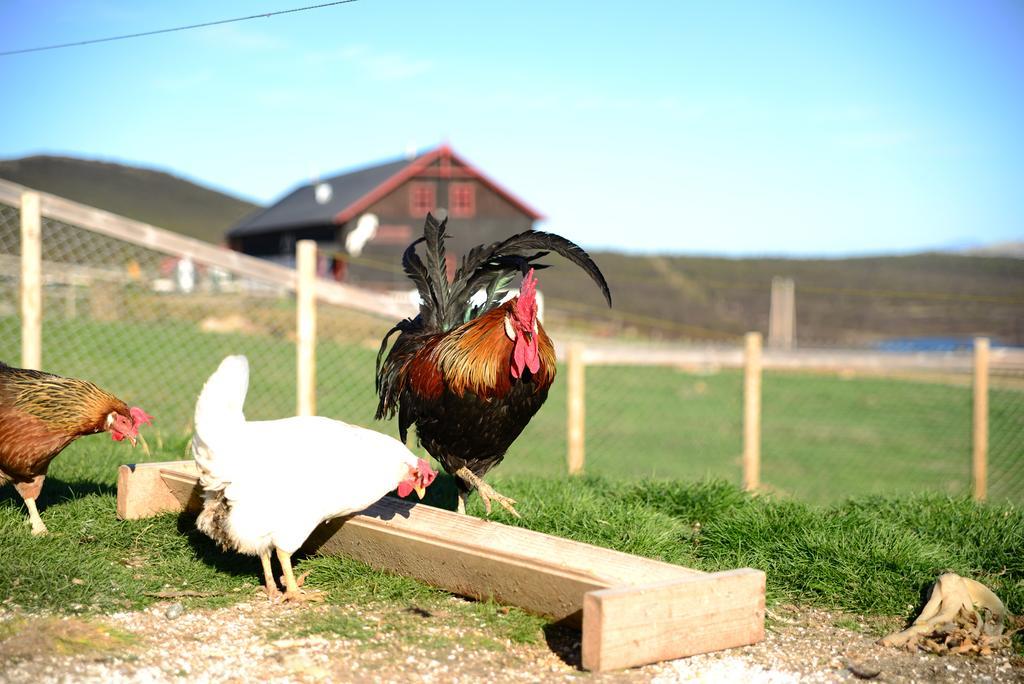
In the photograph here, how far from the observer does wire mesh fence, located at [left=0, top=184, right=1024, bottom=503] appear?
10.5m

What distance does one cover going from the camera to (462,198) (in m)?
36.5

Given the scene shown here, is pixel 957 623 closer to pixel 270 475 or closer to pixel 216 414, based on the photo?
pixel 270 475

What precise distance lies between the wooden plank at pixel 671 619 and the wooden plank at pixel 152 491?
237 cm

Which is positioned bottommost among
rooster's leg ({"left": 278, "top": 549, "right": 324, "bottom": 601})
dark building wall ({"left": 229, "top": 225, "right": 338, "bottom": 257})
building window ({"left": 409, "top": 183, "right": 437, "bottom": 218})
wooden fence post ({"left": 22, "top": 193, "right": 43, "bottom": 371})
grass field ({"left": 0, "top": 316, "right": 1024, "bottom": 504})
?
grass field ({"left": 0, "top": 316, "right": 1024, "bottom": 504})

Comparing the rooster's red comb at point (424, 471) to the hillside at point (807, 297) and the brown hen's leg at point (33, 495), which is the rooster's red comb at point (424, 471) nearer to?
the brown hen's leg at point (33, 495)

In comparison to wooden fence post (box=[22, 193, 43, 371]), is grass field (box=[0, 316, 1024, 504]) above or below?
below

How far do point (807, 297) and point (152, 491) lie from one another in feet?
68.8

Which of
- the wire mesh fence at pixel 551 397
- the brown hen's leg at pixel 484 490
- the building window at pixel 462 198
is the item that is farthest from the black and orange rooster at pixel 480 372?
the building window at pixel 462 198

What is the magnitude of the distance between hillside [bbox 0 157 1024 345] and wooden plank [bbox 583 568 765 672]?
20.6 feet

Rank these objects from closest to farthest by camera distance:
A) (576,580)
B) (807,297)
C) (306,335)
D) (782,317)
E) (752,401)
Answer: (576,580) → (306,335) → (752,401) → (782,317) → (807,297)

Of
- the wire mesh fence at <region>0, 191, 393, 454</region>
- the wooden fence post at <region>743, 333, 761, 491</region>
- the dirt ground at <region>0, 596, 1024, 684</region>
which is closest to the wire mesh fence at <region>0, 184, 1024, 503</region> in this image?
the wire mesh fence at <region>0, 191, 393, 454</region>

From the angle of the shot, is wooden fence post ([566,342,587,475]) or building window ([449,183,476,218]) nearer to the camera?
wooden fence post ([566,342,587,475])

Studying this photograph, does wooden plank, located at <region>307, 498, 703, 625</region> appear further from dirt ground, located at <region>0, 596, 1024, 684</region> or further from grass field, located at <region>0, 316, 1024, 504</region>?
grass field, located at <region>0, 316, 1024, 504</region>

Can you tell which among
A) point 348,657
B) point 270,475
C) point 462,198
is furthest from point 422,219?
point 348,657
